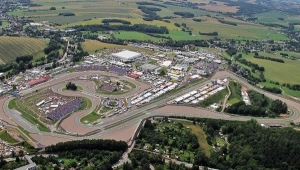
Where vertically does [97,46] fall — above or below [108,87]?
above

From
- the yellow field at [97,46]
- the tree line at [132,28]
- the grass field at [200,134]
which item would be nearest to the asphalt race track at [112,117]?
the grass field at [200,134]

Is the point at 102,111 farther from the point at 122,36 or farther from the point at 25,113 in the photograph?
the point at 122,36

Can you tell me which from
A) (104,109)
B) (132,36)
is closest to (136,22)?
(132,36)

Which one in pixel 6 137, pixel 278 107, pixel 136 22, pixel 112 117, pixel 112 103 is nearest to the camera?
pixel 6 137

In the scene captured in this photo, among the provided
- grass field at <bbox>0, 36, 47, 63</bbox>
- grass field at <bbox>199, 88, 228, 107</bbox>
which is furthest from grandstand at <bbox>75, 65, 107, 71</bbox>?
grass field at <bbox>199, 88, 228, 107</bbox>

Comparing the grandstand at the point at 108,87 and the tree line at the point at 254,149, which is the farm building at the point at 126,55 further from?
the tree line at the point at 254,149

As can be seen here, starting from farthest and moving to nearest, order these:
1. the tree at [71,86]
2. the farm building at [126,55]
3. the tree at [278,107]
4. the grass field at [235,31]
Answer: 1. the grass field at [235,31]
2. the farm building at [126,55]
3. the tree at [71,86]
4. the tree at [278,107]

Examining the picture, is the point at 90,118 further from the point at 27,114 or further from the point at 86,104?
the point at 27,114
